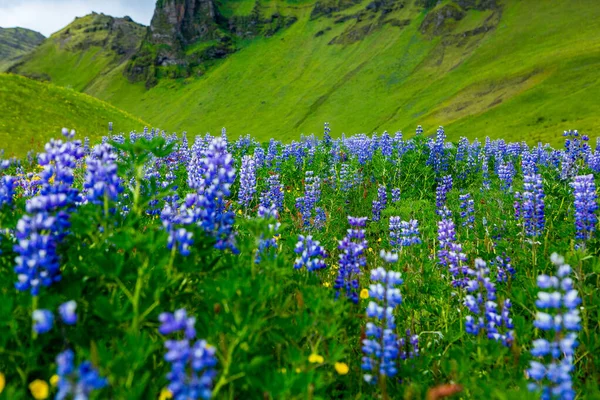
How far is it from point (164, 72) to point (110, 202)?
181792 millimetres

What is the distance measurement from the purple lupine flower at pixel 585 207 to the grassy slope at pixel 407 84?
42436mm

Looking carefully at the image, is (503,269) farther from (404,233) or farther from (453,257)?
(404,233)

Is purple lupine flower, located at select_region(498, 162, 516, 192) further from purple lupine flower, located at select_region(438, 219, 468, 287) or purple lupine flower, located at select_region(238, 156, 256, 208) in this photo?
purple lupine flower, located at select_region(238, 156, 256, 208)

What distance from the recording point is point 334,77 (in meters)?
120

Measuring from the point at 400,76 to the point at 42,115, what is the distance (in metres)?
98.7

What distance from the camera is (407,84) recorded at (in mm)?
101000

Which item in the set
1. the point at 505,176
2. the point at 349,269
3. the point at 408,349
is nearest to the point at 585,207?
the point at 408,349

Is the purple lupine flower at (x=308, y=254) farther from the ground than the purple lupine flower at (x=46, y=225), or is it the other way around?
the purple lupine flower at (x=46, y=225)

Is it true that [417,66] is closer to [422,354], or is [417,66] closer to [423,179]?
[423,179]

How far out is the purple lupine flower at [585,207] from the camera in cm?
442

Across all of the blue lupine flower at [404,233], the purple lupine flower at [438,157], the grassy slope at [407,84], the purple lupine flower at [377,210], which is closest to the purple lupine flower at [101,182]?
the blue lupine flower at [404,233]

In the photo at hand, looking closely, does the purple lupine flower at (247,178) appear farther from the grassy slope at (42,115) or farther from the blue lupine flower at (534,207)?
the grassy slope at (42,115)

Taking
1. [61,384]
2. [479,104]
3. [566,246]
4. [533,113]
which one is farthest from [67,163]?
[479,104]

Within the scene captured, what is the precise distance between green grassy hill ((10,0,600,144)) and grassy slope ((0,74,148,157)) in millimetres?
41773
